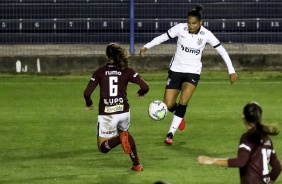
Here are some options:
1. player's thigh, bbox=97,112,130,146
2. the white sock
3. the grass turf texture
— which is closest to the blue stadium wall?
the grass turf texture

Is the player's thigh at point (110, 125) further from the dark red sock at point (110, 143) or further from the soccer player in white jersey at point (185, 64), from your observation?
the soccer player in white jersey at point (185, 64)

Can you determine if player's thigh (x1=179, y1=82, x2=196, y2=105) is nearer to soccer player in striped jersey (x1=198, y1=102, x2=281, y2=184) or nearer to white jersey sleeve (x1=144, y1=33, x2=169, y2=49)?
white jersey sleeve (x1=144, y1=33, x2=169, y2=49)

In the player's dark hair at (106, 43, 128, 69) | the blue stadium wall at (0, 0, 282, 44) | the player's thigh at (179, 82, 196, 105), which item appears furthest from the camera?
the blue stadium wall at (0, 0, 282, 44)

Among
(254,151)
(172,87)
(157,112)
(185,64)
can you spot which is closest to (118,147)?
(157,112)

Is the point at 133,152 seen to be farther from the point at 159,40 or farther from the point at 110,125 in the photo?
the point at 159,40

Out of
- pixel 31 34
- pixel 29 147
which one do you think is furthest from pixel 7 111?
pixel 31 34

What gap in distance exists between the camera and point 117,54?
1306cm

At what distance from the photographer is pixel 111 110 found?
1324 centimetres

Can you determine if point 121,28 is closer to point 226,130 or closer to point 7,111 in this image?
point 7,111

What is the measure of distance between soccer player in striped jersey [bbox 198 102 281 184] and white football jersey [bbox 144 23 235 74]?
6.69 meters

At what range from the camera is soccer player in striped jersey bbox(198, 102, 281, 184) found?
9.00 metres

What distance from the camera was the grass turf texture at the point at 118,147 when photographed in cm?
1330

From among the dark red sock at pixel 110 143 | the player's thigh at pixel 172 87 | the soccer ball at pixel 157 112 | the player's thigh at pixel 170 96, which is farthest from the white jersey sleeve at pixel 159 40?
the dark red sock at pixel 110 143

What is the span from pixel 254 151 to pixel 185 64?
690cm
